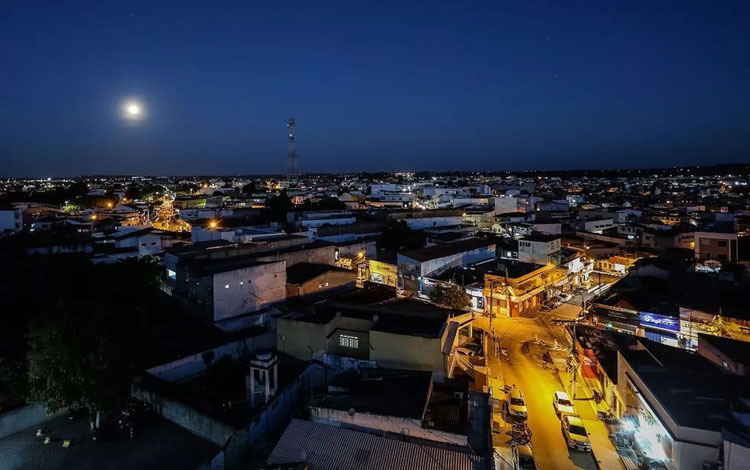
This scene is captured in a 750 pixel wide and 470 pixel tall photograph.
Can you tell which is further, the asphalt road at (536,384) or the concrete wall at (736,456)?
the asphalt road at (536,384)

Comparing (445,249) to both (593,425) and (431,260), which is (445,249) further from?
(593,425)

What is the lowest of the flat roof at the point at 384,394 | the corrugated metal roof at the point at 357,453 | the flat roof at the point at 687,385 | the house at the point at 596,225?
the corrugated metal roof at the point at 357,453

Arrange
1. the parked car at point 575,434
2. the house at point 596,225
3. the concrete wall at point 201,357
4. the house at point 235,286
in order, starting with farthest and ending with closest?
the house at point 596,225, the house at point 235,286, the concrete wall at point 201,357, the parked car at point 575,434

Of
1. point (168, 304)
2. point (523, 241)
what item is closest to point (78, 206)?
point (168, 304)

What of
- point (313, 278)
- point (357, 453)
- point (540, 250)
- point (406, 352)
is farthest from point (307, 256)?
point (357, 453)

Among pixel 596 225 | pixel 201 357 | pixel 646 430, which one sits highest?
pixel 596 225

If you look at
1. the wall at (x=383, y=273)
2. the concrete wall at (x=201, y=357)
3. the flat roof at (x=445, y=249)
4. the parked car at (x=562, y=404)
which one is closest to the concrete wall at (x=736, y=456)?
the parked car at (x=562, y=404)

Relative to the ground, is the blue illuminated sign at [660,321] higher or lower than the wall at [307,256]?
lower

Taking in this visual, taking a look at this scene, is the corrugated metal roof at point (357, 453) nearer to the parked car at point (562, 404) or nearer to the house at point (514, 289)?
the parked car at point (562, 404)
